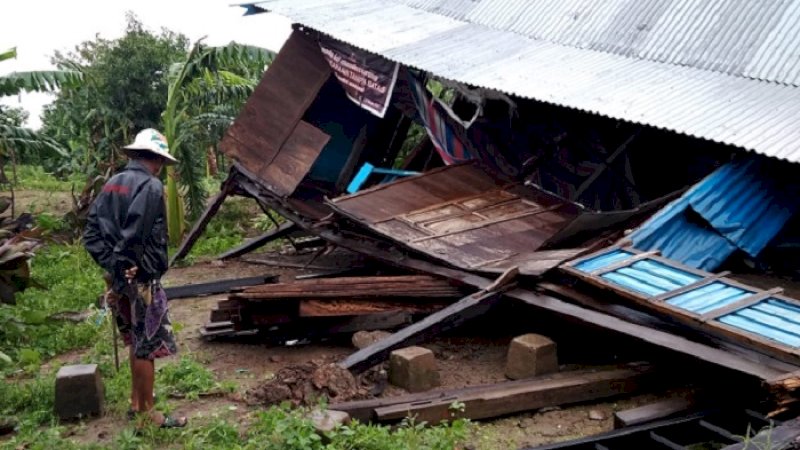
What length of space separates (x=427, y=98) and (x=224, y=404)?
514 centimetres

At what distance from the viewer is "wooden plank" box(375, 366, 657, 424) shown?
5.61 metres

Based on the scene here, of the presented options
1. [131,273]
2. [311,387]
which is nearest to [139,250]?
[131,273]

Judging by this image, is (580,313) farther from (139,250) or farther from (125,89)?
(125,89)

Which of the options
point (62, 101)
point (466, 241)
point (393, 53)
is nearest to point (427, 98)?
point (393, 53)

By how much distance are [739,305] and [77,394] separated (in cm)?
453

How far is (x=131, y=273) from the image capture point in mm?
5434

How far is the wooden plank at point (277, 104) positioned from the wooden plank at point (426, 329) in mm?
4601

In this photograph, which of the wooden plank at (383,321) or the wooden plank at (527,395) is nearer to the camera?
the wooden plank at (527,395)

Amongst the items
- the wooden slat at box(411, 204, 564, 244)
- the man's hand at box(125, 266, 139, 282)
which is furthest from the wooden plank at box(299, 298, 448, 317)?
the man's hand at box(125, 266, 139, 282)

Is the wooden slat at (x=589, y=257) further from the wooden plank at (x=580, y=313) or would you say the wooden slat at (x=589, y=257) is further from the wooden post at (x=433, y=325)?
the wooden post at (x=433, y=325)

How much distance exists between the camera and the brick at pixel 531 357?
6.30 meters

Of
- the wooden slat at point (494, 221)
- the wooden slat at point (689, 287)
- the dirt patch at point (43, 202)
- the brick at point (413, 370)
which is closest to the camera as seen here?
the wooden slat at point (689, 287)

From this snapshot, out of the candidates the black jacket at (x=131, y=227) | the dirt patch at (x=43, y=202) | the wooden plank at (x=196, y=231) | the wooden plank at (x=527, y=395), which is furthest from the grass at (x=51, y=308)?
the wooden plank at (x=527, y=395)

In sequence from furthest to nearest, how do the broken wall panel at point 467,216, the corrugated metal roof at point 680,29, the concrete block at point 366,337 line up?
1. the corrugated metal roof at point 680,29
2. the broken wall panel at point 467,216
3. the concrete block at point 366,337
